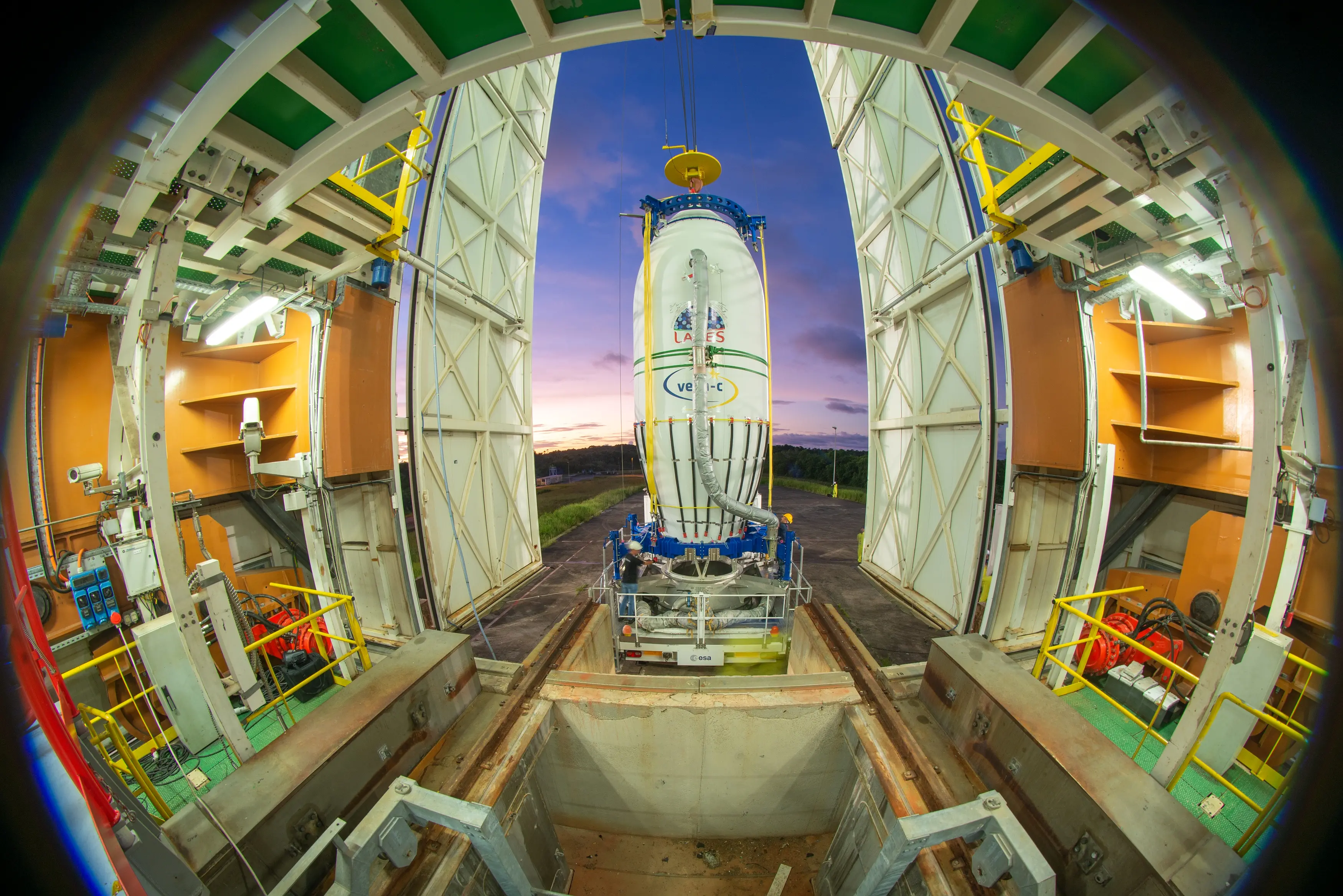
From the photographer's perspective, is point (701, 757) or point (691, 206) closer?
point (701, 757)

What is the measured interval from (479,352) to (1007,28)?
8222mm

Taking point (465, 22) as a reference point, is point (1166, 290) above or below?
below

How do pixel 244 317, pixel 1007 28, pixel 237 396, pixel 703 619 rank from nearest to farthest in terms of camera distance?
pixel 1007 28 → pixel 244 317 → pixel 703 619 → pixel 237 396

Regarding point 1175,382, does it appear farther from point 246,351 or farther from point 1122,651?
point 246,351

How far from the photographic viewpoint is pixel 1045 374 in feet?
17.5

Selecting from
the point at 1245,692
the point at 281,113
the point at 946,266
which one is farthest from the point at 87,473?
the point at 946,266

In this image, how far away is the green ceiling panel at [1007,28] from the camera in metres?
2.22

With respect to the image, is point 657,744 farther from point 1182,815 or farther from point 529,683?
point 1182,815

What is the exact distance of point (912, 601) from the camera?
24.3 feet

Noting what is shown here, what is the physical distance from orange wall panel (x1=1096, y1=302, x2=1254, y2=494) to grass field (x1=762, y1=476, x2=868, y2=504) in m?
11.5

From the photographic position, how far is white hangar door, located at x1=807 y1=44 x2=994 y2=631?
6.46 m

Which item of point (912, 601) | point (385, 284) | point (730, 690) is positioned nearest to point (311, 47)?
point (385, 284)

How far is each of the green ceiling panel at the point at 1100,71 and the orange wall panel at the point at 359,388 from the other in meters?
7.84

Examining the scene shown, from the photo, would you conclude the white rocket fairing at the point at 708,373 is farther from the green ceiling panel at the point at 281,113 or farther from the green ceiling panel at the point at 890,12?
the green ceiling panel at the point at 281,113
